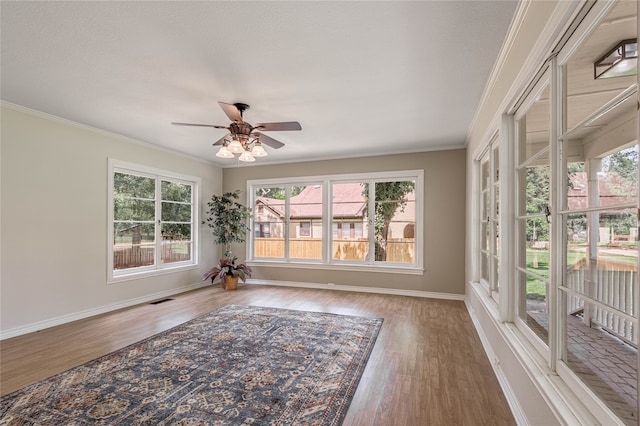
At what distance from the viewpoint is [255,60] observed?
94.2 inches

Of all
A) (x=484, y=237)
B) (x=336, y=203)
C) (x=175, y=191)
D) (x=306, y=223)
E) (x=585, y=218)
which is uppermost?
(x=175, y=191)

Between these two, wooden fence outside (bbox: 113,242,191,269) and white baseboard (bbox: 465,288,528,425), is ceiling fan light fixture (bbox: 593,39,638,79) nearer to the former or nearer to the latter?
white baseboard (bbox: 465,288,528,425)

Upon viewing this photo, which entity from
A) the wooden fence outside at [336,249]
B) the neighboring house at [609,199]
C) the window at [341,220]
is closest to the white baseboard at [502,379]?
the neighboring house at [609,199]

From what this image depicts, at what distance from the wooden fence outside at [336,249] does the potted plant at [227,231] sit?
534mm

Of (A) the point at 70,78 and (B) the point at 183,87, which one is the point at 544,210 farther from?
(A) the point at 70,78

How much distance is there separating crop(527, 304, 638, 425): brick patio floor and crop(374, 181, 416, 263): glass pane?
13.2 ft

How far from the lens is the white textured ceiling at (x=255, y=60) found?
188 cm

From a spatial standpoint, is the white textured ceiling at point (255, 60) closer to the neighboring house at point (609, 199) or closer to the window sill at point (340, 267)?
the neighboring house at point (609, 199)

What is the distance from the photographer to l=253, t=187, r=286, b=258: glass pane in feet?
20.9

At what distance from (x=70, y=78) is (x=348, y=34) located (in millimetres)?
2594

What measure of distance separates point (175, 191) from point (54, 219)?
2.03 metres

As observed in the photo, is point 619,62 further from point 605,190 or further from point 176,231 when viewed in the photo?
point 176,231

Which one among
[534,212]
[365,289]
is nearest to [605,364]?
[534,212]

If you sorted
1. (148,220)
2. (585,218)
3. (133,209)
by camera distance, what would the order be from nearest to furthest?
(585,218) < (133,209) < (148,220)
